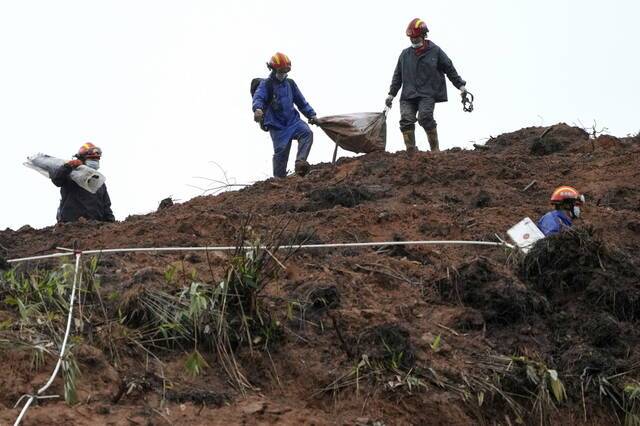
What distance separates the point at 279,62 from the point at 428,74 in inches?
64.8

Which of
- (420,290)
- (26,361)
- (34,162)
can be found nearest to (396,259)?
(420,290)

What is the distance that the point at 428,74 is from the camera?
43.4ft

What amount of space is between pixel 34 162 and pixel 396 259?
13.2ft

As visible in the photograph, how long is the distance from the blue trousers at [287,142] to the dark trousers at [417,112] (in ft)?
3.49

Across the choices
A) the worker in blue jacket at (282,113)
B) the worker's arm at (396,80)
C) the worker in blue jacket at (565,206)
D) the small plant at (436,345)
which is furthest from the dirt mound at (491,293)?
the worker's arm at (396,80)

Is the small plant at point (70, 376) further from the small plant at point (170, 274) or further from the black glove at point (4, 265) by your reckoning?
the black glove at point (4, 265)

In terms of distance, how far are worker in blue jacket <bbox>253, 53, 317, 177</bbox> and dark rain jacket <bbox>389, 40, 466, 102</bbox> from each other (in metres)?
1.20

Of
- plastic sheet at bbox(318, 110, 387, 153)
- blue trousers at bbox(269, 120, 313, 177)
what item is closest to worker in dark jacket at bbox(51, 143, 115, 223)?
blue trousers at bbox(269, 120, 313, 177)

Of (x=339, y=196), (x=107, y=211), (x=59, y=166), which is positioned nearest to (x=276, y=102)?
(x=339, y=196)

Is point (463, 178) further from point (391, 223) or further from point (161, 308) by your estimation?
point (161, 308)

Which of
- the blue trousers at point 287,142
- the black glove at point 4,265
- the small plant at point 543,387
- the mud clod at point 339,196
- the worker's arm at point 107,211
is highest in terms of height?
the blue trousers at point 287,142

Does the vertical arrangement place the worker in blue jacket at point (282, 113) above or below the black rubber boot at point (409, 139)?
above

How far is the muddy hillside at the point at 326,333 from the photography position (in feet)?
21.5

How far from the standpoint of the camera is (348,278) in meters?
8.27
